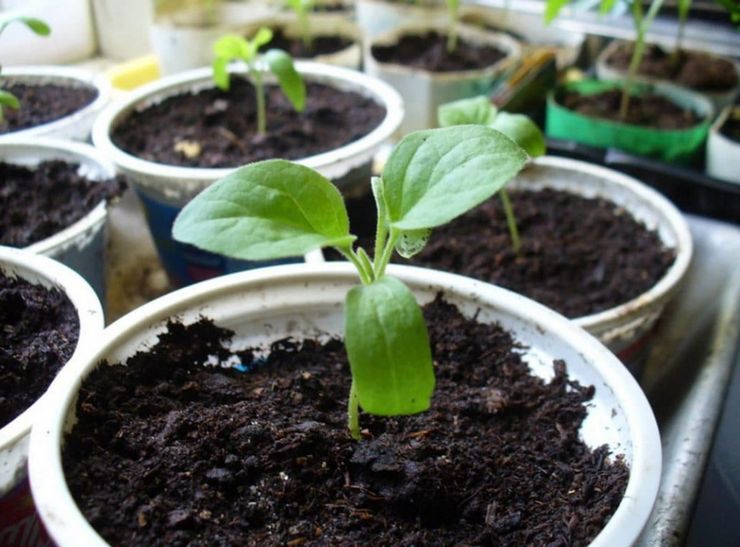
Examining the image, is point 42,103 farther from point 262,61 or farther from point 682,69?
point 682,69

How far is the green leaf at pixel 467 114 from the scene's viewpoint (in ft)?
3.14

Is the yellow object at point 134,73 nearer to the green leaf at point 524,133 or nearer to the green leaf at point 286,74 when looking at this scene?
the green leaf at point 286,74

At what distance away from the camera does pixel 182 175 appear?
984 millimetres

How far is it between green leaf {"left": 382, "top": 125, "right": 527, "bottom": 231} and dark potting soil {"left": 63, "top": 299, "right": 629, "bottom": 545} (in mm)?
227

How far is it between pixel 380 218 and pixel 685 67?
1.33m

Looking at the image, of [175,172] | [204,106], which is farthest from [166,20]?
[175,172]

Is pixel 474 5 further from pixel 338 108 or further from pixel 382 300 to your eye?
pixel 382 300

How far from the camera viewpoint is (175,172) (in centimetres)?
99

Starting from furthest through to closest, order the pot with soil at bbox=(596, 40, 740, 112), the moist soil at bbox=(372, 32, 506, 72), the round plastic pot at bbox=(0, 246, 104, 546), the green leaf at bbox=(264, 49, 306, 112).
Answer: the moist soil at bbox=(372, 32, 506, 72) < the pot with soil at bbox=(596, 40, 740, 112) < the green leaf at bbox=(264, 49, 306, 112) < the round plastic pot at bbox=(0, 246, 104, 546)

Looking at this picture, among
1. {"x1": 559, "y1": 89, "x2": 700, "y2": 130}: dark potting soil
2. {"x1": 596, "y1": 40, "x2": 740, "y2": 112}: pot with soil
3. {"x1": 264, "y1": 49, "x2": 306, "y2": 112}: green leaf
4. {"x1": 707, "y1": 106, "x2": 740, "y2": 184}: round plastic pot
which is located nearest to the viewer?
{"x1": 264, "y1": 49, "x2": 306, "y2": 112}: green leaf

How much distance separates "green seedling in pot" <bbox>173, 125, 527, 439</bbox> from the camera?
50cm

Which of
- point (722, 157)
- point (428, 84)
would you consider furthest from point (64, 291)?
point (722, 157)

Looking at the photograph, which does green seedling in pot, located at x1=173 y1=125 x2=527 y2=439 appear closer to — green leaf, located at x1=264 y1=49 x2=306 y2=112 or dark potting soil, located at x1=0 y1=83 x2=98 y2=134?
green leaf, located at x1=264 y1=49 x2=306 y2=112

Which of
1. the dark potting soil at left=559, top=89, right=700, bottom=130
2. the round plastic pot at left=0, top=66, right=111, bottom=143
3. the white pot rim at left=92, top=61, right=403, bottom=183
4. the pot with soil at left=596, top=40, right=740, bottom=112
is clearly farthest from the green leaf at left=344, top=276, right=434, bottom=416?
the pot with soil at left=596, top=40, right=740, bottom=112
